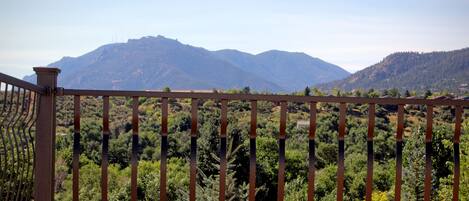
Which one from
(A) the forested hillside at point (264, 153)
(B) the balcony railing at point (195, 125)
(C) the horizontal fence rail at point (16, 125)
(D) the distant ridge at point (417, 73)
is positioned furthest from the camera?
(D) the distant ridge at point (417, 73)

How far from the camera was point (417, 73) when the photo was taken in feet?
218

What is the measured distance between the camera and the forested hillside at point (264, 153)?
13531 millimetres

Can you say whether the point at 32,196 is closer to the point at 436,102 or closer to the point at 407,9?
the point at 436,102

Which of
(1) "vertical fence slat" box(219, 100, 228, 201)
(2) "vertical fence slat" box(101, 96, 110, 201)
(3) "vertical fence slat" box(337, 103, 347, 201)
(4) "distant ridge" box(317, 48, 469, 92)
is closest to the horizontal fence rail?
(2) "vertical fence slat" box(101, 96, 110, 201)

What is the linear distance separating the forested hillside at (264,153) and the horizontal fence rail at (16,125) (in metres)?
10.2

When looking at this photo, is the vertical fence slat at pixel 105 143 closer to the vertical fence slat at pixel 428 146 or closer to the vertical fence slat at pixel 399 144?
the vertical fence slat at pixel 399 144

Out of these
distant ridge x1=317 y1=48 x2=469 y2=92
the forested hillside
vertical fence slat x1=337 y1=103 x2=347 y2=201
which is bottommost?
the forested hillside

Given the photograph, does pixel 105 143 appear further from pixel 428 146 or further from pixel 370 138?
pixel 428 146

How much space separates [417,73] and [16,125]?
2766 inches

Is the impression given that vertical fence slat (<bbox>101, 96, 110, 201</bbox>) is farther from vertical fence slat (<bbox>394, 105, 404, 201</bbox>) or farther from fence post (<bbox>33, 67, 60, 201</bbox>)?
vertical fence slat (<bbox>394, 105, 404, 201</bbox>)

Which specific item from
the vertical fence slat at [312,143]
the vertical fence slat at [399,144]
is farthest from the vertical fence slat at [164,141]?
the vertical fence slat at [399,144]

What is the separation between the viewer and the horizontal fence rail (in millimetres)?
1996

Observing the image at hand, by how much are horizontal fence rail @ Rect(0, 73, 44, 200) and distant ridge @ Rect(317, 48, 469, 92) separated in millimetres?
50207

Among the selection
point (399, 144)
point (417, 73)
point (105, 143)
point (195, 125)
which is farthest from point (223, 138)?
Answer: point (417, 73)
